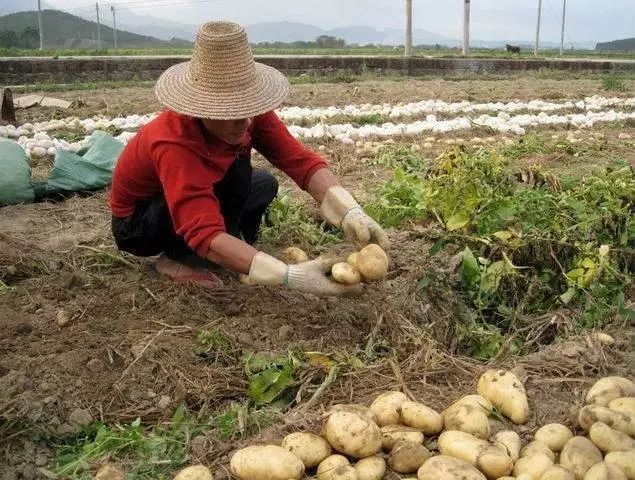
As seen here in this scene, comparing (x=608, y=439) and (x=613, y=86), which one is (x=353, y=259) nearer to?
(x=608, y=439)

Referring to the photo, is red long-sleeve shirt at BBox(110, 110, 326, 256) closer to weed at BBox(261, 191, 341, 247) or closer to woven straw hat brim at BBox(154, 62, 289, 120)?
woven straw hat brim at BBox(154, 62, 289, 120)

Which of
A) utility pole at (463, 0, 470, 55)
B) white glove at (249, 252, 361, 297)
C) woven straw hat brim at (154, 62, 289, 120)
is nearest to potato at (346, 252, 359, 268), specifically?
white glove at (249, 252, 361, 297)

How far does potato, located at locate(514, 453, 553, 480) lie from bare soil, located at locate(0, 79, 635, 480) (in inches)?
9.4

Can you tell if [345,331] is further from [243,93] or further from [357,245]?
[243,93]

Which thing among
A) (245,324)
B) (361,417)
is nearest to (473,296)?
(245,324)

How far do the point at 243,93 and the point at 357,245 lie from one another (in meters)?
0.86

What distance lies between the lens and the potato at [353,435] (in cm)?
210

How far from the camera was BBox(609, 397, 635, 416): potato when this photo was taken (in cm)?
214

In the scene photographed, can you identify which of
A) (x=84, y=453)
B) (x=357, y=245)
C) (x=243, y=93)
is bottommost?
(x=84, y=453)

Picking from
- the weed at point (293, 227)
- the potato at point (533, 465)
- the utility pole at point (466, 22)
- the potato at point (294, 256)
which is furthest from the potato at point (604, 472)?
the utility pole at point (466, 22)

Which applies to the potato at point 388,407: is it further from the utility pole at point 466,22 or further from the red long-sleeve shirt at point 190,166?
the utility pole at point 466,22

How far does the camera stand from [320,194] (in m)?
3.46

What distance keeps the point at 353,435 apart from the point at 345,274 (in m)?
0.89

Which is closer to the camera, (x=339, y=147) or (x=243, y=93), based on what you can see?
(x=243, y=93)
